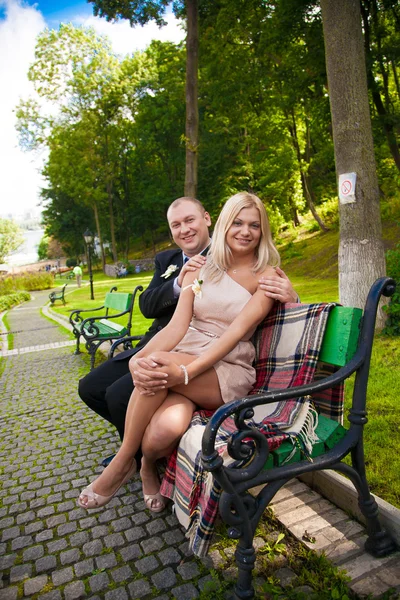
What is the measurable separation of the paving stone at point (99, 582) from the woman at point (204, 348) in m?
0.47

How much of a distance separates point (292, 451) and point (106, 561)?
123cm

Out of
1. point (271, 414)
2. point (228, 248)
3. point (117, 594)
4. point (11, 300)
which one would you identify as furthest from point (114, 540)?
point (11, 300)

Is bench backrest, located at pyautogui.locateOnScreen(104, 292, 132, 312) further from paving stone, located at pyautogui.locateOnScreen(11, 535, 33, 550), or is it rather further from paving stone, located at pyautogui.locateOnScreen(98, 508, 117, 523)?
paving stone, located at pyautogui.locateOnScreen(11, 535, 33, 550)

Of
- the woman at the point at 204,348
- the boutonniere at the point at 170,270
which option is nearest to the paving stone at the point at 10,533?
the woman at the point at 204,348

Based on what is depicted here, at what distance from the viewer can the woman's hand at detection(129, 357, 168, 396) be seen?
2.34m

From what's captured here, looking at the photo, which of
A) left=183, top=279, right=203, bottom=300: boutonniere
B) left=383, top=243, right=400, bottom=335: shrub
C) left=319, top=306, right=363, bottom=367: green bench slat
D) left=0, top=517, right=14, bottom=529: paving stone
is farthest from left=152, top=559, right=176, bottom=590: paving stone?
left=383, top=243, right=400, bottom=335: shrub

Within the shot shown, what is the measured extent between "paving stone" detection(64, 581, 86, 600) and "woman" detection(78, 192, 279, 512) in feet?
1.65

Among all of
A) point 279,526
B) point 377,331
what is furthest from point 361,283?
point 279,526

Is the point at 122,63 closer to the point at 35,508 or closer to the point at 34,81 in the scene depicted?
the point at 34,81

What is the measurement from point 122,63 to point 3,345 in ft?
102

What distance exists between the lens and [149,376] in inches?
92.2

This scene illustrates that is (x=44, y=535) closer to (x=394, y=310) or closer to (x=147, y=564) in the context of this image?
(x=147, y=564)

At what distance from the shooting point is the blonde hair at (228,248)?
106 inches

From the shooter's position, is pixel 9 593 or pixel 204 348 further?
pixel 204 348
